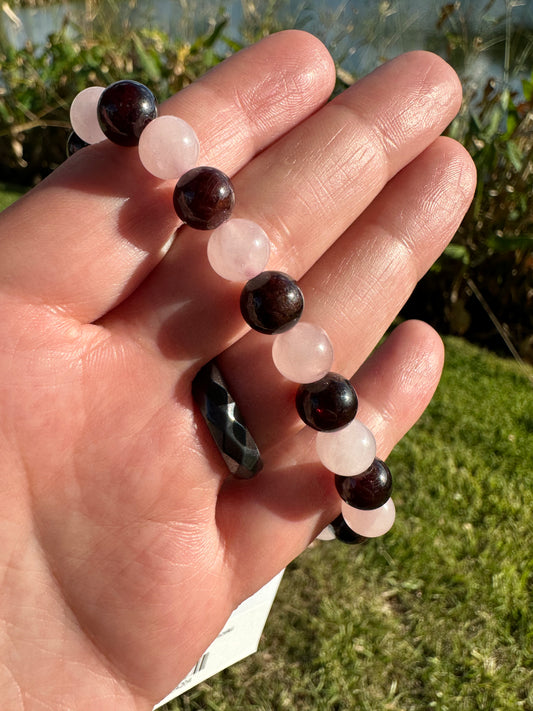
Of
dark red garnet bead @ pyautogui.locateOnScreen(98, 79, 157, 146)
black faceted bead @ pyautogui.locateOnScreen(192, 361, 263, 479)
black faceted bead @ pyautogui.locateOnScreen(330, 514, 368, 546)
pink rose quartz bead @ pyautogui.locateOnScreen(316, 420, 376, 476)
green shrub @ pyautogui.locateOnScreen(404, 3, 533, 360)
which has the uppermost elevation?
dark red garnet bead @ pyautogui.locateOnScreen(98, 79, 157, 146)

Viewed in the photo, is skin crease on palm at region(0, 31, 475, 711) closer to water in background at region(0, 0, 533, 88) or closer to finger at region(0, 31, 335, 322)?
finger at region(0, 31, 335, 322)

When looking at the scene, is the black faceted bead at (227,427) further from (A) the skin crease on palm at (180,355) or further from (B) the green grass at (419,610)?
(B) the green grass at (419,610)

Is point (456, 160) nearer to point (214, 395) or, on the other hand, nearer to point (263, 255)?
point (263, 255)

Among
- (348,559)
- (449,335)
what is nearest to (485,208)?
(449,335)

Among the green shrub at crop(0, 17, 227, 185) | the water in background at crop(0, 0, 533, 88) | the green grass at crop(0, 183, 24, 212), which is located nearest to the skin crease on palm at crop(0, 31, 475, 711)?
Answer: the water in background at crop(0, 0, 533, 88)

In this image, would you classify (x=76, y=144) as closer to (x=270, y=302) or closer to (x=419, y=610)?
(x=270, y=302)

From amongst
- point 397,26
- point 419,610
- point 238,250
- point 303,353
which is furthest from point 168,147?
point 397,26

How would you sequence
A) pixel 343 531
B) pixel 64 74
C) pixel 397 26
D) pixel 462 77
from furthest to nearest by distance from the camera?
pixel 64 74
pixel 397 26
pixel 462 77
pixel 343 531
